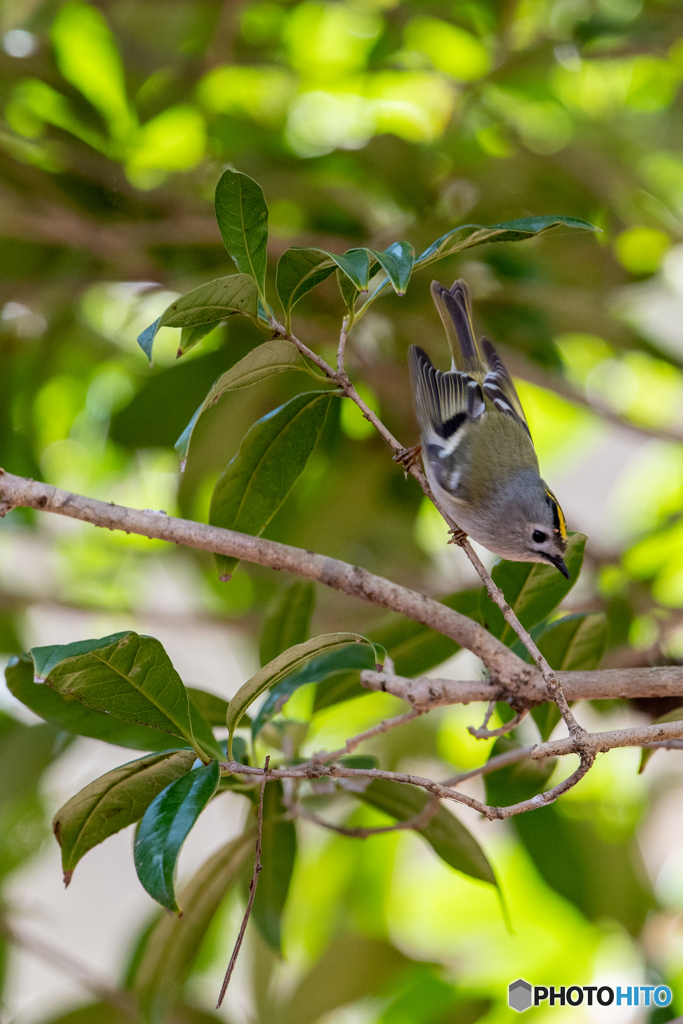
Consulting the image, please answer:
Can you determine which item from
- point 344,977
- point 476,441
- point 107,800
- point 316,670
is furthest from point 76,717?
point 476,441

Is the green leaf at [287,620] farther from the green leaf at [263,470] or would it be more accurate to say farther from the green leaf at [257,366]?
the green leaf at [257,366]

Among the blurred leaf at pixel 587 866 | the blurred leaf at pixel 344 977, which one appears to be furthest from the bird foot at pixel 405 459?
the blurred leaf at pixel 344 977

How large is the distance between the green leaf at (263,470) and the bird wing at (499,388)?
0.53 meters

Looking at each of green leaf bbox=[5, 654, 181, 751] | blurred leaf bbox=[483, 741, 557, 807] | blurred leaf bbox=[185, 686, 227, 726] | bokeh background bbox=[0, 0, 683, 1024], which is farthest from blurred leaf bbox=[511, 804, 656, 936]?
green leaf bbox=[5, 654, 181, 751]

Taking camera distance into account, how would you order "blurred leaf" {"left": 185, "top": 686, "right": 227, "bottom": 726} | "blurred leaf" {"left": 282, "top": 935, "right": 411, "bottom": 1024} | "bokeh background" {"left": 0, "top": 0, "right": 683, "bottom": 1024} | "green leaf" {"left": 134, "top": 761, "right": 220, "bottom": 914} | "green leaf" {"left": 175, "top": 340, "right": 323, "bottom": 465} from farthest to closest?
"bokeh background" {"left": 0, "top": 0, "right": 683, "bottom": 1024} → "blurred leaf" {"left": 282, "top": 935, "right": 411, "bottom": 1024} → "blurred leaf" {"left": 185, "top": 686, "right": 227, "bottom": 726} → "green leaf" {"left": 175, "top": 340, "right": 323, "bottom": 465} → "green leaf" {"left": 134, "top": 761, "right": 220, "bottom": 914}

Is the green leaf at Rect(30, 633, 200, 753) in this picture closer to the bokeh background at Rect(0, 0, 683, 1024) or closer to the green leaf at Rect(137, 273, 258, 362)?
the green leaf at Rect(137, 273, 258, 362)

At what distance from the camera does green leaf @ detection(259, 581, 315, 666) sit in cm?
95

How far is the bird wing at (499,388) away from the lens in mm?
1276

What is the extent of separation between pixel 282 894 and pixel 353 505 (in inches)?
33.6

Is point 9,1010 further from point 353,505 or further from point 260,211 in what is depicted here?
point 260,211

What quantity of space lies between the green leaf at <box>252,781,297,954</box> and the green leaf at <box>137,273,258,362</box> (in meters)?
0.52

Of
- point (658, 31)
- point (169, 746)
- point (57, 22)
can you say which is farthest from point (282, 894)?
point (57, 22)

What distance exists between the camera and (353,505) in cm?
167

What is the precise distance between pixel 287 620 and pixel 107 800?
0.32 metres
